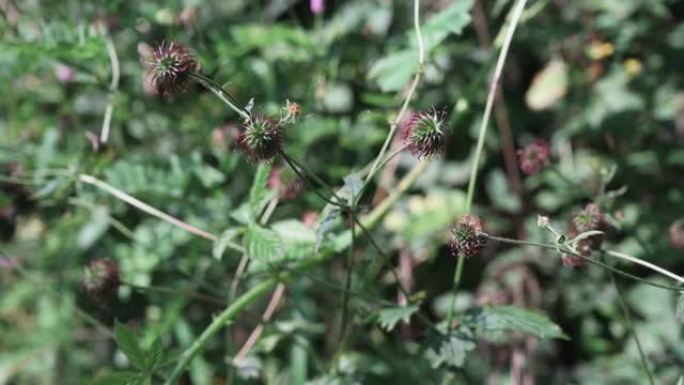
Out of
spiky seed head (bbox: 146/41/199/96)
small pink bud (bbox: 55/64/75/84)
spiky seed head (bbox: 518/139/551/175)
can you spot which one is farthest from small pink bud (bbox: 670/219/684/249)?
small pink bud (bbox: 55/64/75/84)

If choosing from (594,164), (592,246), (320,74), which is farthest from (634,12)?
(592,246)

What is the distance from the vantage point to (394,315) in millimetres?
1623

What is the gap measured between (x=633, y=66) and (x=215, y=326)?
130 cm

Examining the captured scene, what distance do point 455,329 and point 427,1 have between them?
48.8 inches

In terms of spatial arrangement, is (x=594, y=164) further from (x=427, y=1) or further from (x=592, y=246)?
(x=592, y=246)

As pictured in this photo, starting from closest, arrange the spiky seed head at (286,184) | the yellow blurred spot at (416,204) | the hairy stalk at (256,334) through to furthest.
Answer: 1. the spiky seed head at (286,184)
2. the hairy stalk at (256,334)
3. the yellow blurred spot at (416,204)

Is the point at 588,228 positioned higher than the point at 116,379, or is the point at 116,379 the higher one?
the point at 588,228

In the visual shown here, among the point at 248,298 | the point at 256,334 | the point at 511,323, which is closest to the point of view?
the point at 511,323

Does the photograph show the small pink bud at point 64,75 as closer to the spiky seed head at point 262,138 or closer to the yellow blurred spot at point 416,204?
the yellow blurred spot at point 416,204

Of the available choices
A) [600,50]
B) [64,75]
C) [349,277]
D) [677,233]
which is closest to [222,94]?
[349,277]

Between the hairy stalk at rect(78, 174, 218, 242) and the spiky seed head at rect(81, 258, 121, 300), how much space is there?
117 millimetres

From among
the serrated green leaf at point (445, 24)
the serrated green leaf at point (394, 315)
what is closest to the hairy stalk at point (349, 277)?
the serrated green leaf at point (394, 315)

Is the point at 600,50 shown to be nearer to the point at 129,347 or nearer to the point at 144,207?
the point at 144,207

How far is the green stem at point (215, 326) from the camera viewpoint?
1604mm
